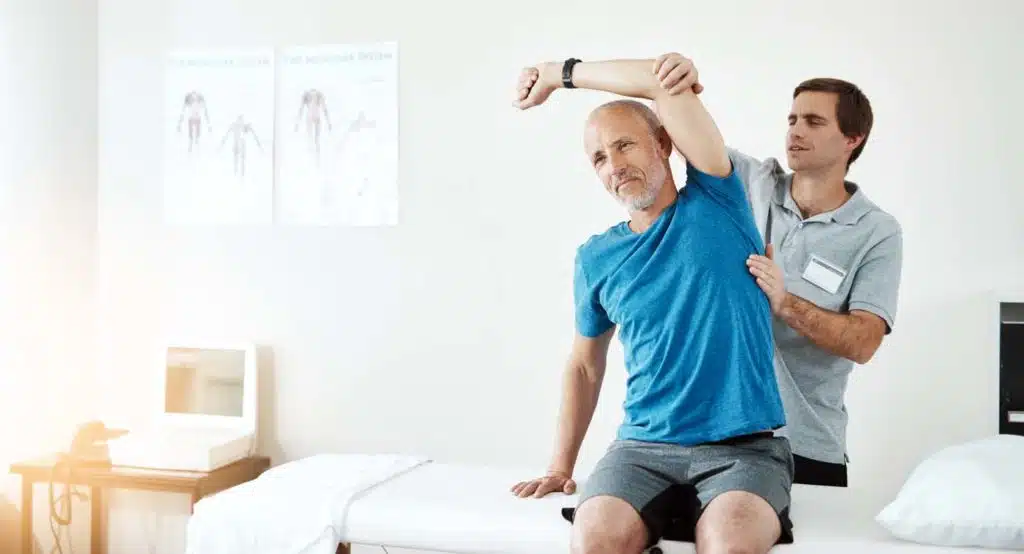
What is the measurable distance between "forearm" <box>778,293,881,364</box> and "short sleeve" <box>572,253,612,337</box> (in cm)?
36

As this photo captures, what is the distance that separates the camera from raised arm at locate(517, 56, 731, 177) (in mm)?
1945

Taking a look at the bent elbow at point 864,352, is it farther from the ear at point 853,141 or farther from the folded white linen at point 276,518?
the folded white linen at point 276,518

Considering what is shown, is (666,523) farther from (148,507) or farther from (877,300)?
(148,507)

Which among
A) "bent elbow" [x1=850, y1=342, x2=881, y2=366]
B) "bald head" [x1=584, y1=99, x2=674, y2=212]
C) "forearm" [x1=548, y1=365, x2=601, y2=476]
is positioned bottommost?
"forearm" [x1=548, y1=365, x2=601, y2=476]

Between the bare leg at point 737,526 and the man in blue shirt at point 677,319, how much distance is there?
2 cm

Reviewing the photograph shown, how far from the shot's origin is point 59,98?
3.65 m

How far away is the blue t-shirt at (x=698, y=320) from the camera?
199 centimetres

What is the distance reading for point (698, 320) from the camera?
200 centimetres

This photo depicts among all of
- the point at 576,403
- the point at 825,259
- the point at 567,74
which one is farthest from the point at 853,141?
the point at 576,403

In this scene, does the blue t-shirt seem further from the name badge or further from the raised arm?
the name badge

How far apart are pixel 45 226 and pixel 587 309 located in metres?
2.28

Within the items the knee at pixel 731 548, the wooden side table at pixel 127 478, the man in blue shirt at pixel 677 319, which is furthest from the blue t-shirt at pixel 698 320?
the wooden side table at pixel 127 478

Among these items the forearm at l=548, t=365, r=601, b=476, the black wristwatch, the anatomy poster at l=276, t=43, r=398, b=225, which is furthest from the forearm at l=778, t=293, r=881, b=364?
the anatomy poster at l=276, t=43, r=398, b=225

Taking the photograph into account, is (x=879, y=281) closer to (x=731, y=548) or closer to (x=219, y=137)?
(x=731, y=548)
